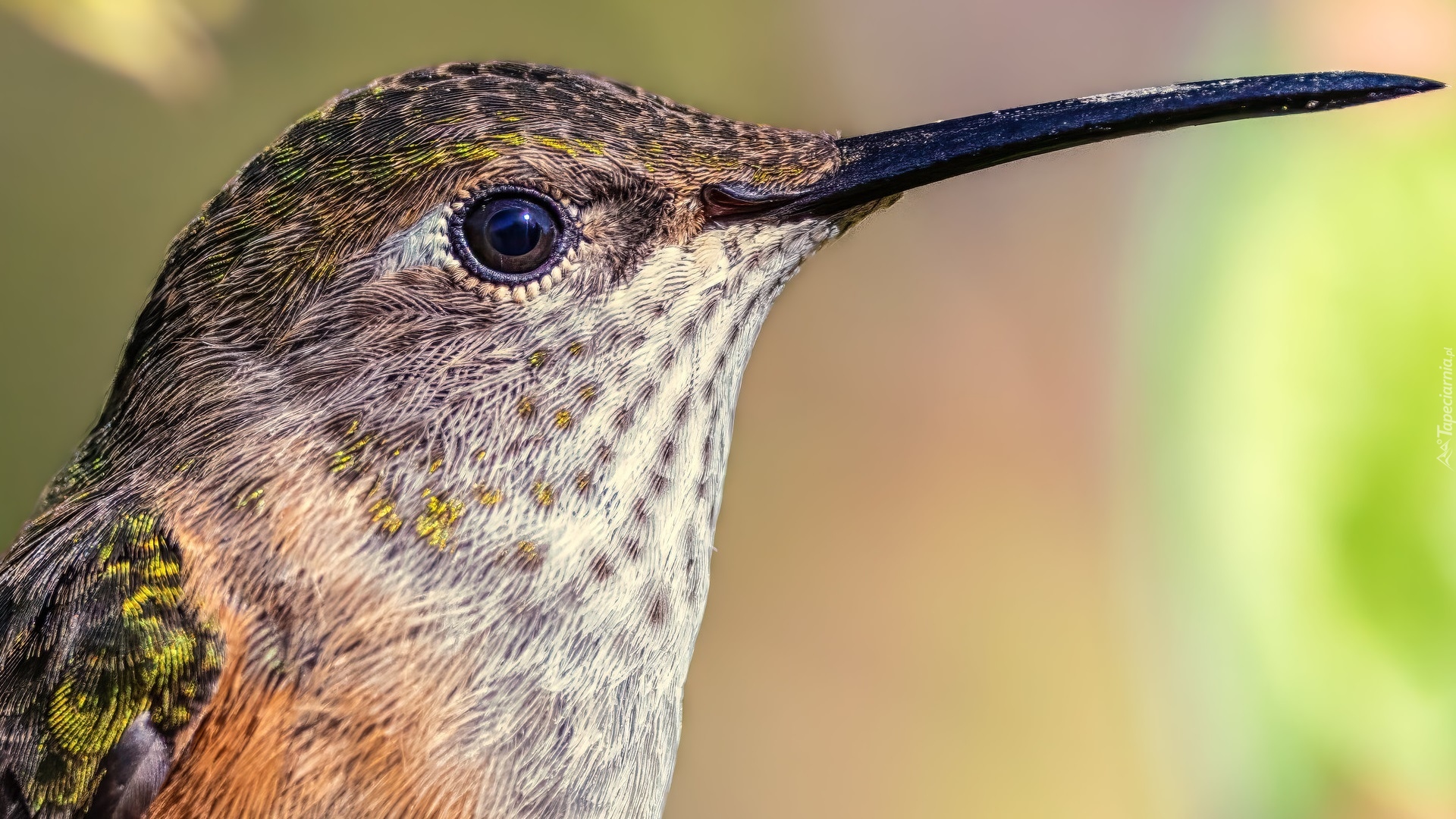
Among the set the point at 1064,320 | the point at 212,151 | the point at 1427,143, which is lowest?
the point at 212,151

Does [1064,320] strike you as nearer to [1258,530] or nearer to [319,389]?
[1258,530]

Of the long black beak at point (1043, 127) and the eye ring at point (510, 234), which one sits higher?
the long black beak at point (1043, 127)

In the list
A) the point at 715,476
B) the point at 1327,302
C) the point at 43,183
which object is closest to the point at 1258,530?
the point at 1327,302

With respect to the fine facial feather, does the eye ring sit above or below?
above

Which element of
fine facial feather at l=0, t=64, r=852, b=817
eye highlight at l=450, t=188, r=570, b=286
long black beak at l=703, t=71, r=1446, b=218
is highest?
long black beak at l=703, t=71, r=1446, b=218

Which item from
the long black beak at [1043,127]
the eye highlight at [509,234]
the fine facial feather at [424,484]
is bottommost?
the fine facial feather at [424,484]

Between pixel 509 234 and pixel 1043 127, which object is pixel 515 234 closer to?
pixel 509 234

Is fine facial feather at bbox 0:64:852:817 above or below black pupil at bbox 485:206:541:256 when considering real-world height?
below

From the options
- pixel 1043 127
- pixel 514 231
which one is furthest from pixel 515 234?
pixel 1043 127
